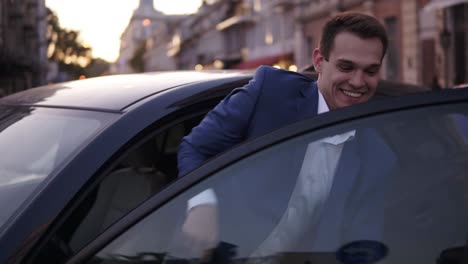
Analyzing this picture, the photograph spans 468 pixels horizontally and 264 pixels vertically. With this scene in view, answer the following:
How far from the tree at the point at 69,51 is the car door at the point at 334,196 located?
7256 centimetres

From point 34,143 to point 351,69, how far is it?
1.20 m

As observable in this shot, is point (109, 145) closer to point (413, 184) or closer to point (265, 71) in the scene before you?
point (265, 71)

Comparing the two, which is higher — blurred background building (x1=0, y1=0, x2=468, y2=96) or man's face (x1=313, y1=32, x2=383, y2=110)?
blurred background building (x1=0, y1=0, x2=468, y2=96)

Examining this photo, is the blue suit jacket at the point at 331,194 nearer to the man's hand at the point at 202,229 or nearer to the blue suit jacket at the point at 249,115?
the man's hand at the point at 202,229

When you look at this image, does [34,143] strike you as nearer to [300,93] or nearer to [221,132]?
[221,132]

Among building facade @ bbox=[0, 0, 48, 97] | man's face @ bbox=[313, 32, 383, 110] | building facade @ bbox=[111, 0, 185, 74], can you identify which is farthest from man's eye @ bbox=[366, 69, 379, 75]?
building facade @ bbox=[111, 0, 185, 74]

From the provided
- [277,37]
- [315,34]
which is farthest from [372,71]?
[277,37]

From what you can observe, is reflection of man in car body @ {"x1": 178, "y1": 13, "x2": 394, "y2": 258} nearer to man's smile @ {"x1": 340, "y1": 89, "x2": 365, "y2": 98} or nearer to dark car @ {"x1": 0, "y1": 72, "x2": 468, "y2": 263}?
man's smile @ {"x1": 340, "y1": 89, "x2": 365, "y2": 98}

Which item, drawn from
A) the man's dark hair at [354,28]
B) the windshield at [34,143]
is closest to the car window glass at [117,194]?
the windshield at [34,143]

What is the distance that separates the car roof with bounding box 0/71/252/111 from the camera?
2.79 m

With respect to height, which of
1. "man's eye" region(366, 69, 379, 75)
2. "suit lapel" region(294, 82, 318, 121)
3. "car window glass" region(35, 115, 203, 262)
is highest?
"man's eye" region(366, 69, 379, 75)

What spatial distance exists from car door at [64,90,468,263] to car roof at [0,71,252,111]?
959 millimetres

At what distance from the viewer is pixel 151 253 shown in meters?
1.78

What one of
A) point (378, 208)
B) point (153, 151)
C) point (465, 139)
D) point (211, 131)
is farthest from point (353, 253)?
point (153, 151)
